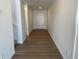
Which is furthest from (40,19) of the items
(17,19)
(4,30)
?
(4,30)

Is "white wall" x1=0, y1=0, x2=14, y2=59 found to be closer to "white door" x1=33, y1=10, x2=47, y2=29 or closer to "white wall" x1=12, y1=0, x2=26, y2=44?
"white wall" x1=12, y1=0, x2=26, y2=44

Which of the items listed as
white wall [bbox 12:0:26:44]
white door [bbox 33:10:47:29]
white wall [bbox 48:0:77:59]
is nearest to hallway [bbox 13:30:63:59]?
white wall [bbox 48:0:77:59]

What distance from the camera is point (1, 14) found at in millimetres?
3006

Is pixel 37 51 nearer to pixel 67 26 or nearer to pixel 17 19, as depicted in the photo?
pixel 67 26

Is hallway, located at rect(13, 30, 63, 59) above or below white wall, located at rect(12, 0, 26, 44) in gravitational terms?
below

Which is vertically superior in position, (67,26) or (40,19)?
(40,19)

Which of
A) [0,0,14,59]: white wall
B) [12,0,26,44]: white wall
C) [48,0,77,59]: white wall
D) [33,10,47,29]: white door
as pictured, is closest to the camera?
[48,0,77,59]: white wall

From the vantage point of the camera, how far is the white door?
13.1 meters

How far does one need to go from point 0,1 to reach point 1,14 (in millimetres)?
306

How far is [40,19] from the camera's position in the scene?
13.3 meters

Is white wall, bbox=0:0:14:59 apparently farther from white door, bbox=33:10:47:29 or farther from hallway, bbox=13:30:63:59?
white door, bbox=33:10:47:29

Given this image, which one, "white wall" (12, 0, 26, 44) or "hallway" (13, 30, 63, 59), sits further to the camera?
"white wall" (12, 0, 26, 44)

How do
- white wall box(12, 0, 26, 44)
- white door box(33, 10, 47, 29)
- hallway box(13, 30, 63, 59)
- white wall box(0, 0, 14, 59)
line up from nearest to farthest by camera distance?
white wall box(0, 0, 14, 59)
hallway box(13, 30, 63, 59)
white wall box(12, 0, 26, 44)
white door box(33, 10, 47, 29)

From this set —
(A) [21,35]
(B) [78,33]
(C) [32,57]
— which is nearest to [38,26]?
(A) [21,35]
